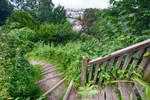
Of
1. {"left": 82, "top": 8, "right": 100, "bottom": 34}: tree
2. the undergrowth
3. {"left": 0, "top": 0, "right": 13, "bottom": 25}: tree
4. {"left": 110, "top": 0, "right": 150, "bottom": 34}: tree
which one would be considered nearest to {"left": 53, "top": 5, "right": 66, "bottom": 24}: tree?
{"left": 82, "top": 8, "right": 100, "bottom": 34}: tree

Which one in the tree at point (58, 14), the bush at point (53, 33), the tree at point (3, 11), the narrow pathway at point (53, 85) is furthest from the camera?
the tree at point (58, 14)

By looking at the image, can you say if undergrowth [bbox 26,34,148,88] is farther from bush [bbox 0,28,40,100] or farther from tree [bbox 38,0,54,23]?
tree [bbox 38,0,54,23]

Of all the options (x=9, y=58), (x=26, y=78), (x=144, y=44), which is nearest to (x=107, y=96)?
(x=144, y=44)

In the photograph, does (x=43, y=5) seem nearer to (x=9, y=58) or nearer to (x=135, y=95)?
(x=9, y=58)

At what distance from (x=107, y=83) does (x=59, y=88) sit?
137 centimetres

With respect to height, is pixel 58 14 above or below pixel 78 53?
above

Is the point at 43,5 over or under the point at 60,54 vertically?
over

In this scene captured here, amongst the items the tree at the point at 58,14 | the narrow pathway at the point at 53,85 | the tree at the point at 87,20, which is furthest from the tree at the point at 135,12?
the tree at the point at 87,20

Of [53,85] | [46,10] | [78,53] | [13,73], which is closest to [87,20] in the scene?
[46,10]

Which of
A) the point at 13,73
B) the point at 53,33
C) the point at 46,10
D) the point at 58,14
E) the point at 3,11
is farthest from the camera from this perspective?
the point at 46,10

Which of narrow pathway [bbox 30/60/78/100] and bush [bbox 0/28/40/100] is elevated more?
Answer: bush [bbox 0/28/40/100]

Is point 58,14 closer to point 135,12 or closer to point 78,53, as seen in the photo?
point 78,53

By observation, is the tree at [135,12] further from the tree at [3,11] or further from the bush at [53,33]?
the tree at [3,11]

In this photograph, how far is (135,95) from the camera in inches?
46.0
